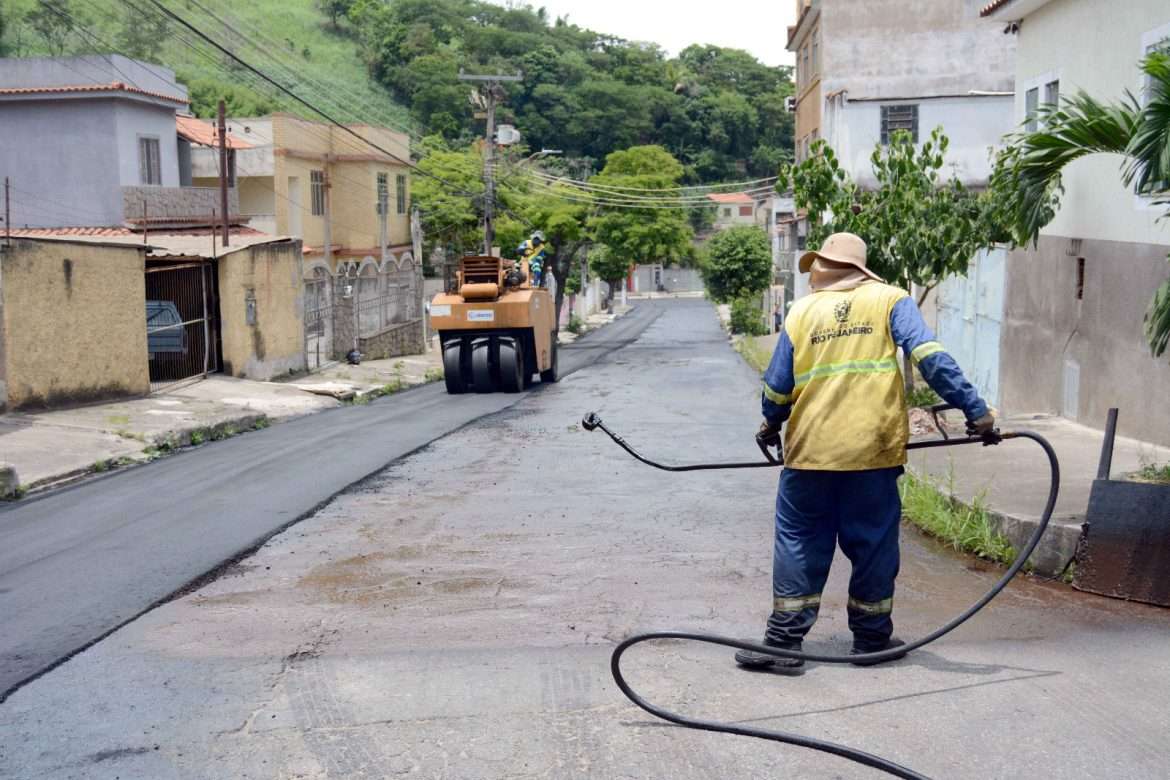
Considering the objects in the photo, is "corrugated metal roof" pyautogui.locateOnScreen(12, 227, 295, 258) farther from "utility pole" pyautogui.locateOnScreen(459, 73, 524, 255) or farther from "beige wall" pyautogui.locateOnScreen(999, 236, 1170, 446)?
"beige wall" pyautogui.locateOnScreen(999, 236, 1170, 446)

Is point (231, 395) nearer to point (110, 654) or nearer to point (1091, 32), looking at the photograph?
point (1091, 32)

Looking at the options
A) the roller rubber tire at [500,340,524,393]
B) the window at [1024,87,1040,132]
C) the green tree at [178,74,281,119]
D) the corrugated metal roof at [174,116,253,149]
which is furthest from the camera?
the green tree at [178,74,281,119]

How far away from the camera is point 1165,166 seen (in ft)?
23.6

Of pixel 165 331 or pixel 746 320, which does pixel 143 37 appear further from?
pixel 165 331

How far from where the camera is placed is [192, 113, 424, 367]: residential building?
107 ft

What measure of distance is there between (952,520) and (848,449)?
127 inches

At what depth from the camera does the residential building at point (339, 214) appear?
3250 cm

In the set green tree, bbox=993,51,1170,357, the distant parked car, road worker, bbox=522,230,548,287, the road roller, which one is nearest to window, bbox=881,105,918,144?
road worker, bbox=522,230,548,287

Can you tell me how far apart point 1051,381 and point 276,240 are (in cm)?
1659

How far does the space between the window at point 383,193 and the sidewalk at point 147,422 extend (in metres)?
19.5

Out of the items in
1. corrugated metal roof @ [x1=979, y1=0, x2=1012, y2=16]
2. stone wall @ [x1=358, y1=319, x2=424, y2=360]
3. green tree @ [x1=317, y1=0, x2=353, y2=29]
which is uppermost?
green tree @ [x1=317, y1=0, x2=353, y2=29]

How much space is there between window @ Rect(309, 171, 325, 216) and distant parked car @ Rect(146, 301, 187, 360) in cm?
1961

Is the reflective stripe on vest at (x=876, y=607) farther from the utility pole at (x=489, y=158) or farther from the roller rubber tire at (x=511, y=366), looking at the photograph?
the utility pole at (x=489, y=158)

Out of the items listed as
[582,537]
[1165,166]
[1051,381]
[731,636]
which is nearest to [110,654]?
[731,636]
